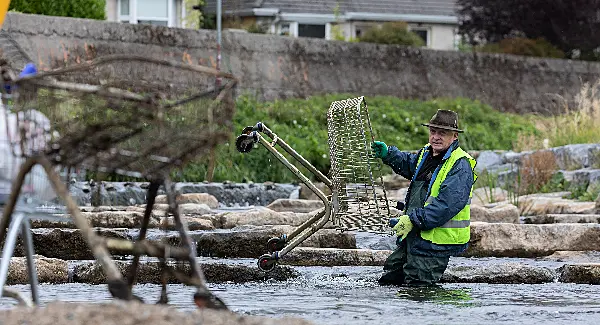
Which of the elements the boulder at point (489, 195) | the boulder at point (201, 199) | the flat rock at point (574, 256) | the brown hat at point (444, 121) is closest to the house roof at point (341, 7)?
the boulder at point (201, 199)

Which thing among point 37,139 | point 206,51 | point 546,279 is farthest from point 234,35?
point 37,139

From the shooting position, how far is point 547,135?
76.7ft

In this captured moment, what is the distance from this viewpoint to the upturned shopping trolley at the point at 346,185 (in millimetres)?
8570

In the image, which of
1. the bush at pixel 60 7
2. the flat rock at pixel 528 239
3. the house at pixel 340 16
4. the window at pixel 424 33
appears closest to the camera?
the flat rock at pixel 528 239

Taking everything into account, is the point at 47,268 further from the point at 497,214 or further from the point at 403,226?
the point at 497,214

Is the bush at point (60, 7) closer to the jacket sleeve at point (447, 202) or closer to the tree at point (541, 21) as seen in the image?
the tree at point (541, 21)

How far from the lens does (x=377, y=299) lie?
26.1 ft

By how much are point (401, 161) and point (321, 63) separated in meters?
21.8

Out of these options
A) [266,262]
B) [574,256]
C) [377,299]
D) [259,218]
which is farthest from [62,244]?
[574,256]

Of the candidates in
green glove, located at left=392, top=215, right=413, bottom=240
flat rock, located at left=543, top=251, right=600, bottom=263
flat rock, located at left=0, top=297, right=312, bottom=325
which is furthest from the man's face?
flat rock, located at left=0, top=297, right=312, bottom=325

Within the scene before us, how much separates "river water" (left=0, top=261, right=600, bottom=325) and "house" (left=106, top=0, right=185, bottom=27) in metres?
30.1

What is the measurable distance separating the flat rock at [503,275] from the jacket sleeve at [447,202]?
2.68 ft

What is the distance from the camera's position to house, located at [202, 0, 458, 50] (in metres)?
43.6

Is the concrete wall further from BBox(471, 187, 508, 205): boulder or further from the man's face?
the man's face
